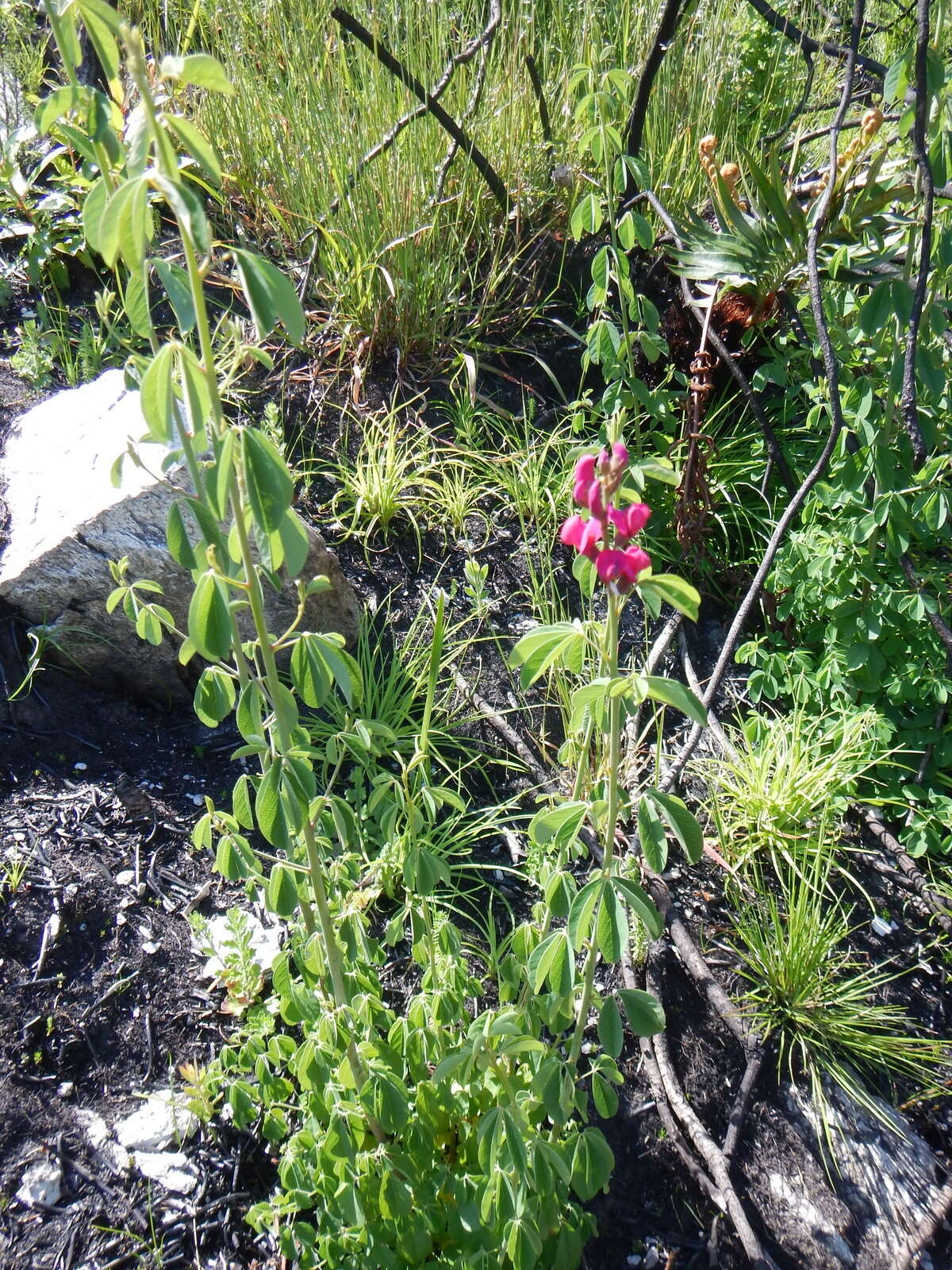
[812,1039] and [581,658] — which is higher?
[581,658]

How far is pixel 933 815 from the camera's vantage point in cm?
218

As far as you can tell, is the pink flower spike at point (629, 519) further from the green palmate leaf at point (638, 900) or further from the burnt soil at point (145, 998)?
the burnt soil at point (145, 998)

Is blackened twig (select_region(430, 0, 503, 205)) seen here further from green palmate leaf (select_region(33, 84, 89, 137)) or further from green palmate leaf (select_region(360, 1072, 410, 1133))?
green palmate leaf (select_region(360, 1072, 410, 1133))

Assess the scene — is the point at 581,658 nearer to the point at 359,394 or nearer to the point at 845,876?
the point at 845,876

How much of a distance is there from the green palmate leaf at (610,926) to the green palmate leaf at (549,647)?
0.29m

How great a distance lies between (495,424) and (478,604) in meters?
0.92

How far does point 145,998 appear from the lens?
190 centimetres

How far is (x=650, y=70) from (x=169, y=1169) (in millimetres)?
3196

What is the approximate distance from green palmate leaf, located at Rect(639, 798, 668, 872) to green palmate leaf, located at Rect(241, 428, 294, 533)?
0.54 m

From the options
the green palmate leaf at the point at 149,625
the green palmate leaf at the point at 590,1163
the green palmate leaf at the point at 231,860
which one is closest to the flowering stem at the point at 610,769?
the green palmate leaf at the point at 590,1163

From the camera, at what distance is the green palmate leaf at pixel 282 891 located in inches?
44.8

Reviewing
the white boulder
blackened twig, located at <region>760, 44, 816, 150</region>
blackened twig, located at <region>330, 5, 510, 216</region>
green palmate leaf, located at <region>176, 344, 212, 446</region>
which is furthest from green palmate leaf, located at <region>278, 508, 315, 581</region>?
blackened twig, located at <region>330, 5, 510, 216</region>

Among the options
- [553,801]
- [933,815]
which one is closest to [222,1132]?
[553,801]

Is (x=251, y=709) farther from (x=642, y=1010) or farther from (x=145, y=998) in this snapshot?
(x=145, y=998)
